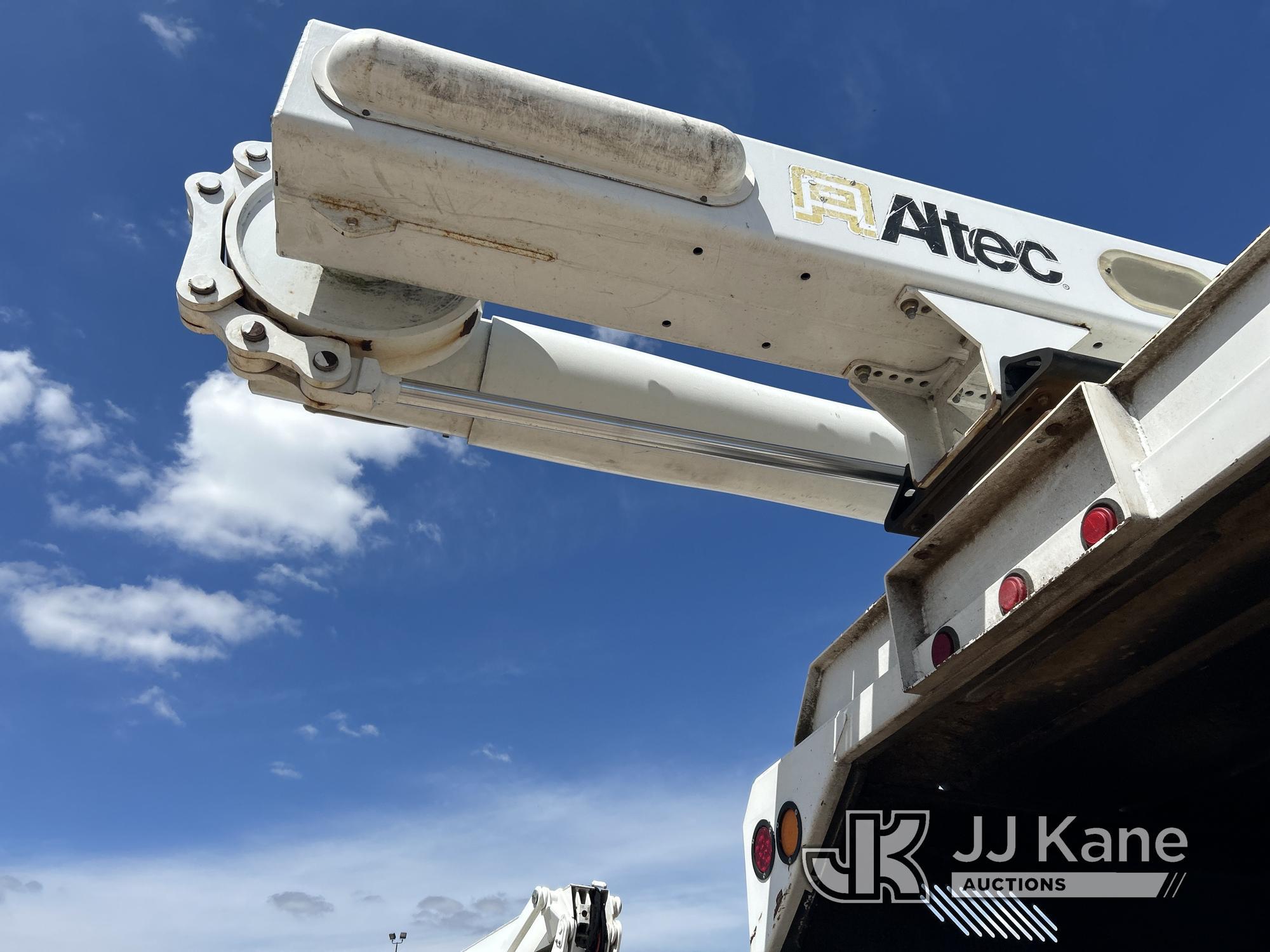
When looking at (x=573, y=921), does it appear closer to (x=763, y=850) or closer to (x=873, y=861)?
(x=763, y=850)

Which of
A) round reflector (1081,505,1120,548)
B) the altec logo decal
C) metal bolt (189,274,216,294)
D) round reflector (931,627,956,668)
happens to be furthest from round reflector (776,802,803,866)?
metal bolt (189,274,216,294)

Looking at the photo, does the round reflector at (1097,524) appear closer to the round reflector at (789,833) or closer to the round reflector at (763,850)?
the round reflector at (789,833)

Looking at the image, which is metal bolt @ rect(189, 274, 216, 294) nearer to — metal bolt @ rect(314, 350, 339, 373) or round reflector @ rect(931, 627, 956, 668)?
metal bolt @ rect(314, 350, 339, 373)

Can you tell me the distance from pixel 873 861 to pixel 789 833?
0.85ft

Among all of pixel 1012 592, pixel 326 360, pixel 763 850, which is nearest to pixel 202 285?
pixel 326 360

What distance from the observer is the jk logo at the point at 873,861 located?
112 inches

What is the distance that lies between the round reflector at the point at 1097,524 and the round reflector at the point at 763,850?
4.96 feet

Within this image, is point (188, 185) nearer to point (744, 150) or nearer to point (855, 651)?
point (744, 150)

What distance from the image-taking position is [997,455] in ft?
9.62

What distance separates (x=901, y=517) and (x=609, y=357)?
133cm

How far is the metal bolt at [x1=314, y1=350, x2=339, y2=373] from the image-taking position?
348cm

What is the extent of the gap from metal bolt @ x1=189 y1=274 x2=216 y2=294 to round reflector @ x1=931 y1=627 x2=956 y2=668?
8.94 ft

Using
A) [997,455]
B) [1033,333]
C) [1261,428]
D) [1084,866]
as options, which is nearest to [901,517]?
[997,455]

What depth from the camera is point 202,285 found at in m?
3.51
